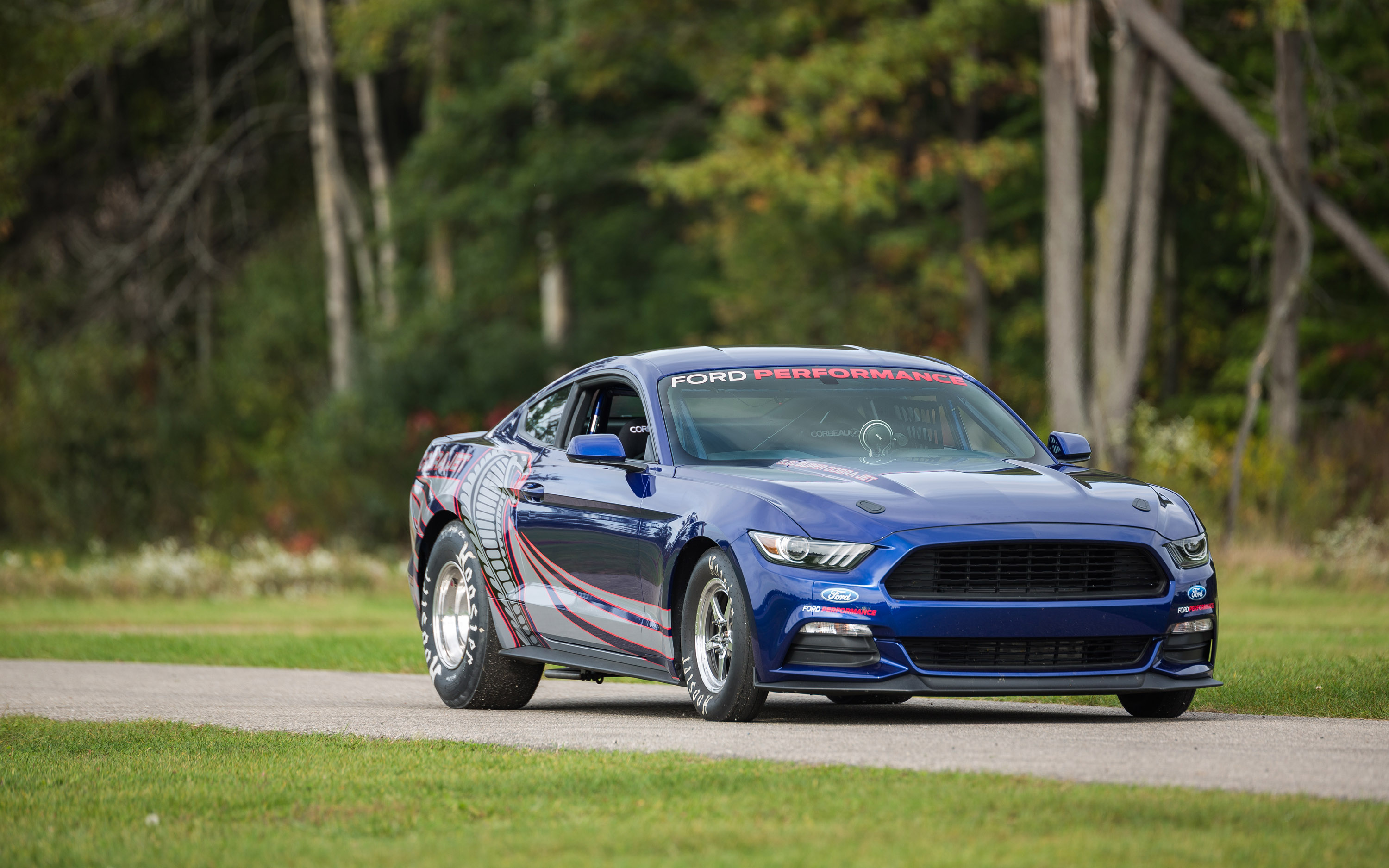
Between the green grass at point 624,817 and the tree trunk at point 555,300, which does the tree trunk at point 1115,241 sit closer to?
the tree trunk at point 555,300

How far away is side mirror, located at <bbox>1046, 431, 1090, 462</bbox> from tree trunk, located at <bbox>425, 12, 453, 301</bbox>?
28212 mm

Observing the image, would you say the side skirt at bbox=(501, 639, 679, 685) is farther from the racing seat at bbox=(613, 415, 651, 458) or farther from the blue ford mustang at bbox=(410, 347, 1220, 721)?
the racing seat at bbox=(613, 415, 651, 458)

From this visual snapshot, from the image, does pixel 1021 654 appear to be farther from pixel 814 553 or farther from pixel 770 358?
pixel 770 358

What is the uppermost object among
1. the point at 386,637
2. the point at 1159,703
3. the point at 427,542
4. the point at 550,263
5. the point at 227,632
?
the point at 427,542

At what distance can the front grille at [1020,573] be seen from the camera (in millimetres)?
8930

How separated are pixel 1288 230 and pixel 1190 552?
17.9 meters

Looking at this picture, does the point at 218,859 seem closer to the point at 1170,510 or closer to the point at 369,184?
the point at 1170,510

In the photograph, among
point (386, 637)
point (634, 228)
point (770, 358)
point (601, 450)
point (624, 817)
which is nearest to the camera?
point (624, 817)

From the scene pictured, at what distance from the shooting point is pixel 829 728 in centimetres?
941

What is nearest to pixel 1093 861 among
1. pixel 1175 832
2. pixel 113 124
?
pixel 1175 832

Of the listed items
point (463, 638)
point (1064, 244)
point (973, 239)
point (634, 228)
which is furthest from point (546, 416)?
point (634, 228)

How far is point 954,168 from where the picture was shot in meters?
31.9

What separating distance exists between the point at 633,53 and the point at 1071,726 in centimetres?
2763

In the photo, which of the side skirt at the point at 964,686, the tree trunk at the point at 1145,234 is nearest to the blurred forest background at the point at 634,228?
the tree trunk at the point at 1145,234
